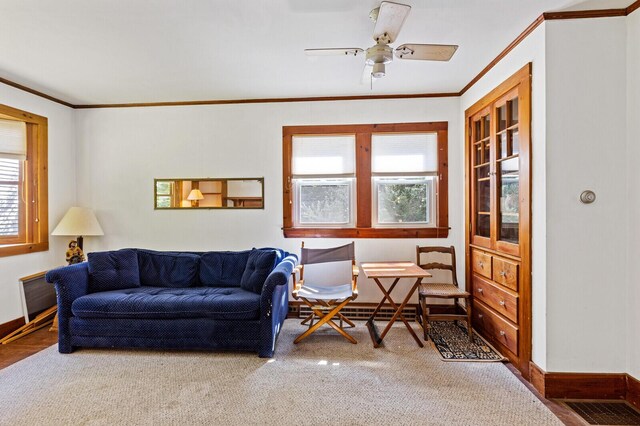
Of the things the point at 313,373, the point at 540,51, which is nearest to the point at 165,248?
the point at 313,373

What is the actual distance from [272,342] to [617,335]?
8.30ft

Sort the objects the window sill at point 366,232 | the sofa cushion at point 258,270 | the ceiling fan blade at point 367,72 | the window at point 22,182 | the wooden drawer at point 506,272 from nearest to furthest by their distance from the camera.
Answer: the ceiling fan blade at point 367,72 → the wooden drawer at point 506,272 → the sofa cushion at point 258,270 → the window at point 22,182 → the window sill at point 366,232

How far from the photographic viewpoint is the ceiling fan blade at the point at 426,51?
217 centimetres

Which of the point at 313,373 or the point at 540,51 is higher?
the point at 540,51

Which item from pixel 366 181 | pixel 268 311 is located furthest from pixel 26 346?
pixel 366 181

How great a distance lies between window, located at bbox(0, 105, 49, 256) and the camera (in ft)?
11.5

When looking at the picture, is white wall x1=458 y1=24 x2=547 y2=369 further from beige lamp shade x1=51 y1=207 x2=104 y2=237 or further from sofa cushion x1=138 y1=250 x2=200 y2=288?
beige lamp shade x1=51 y1=207 x2=104 y2=237

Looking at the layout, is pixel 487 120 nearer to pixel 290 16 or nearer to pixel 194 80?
pixel 290 16

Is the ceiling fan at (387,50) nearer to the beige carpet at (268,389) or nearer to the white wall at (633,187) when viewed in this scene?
the white wall at (633,187)

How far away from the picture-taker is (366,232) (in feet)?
13.0

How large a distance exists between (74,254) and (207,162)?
183cm

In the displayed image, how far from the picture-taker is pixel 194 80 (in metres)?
3.41

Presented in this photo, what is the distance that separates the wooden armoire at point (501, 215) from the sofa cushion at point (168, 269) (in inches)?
118

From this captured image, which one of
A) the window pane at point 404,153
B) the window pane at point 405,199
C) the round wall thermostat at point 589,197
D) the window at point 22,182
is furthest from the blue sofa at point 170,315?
the round wall thermostat at point 589,197
